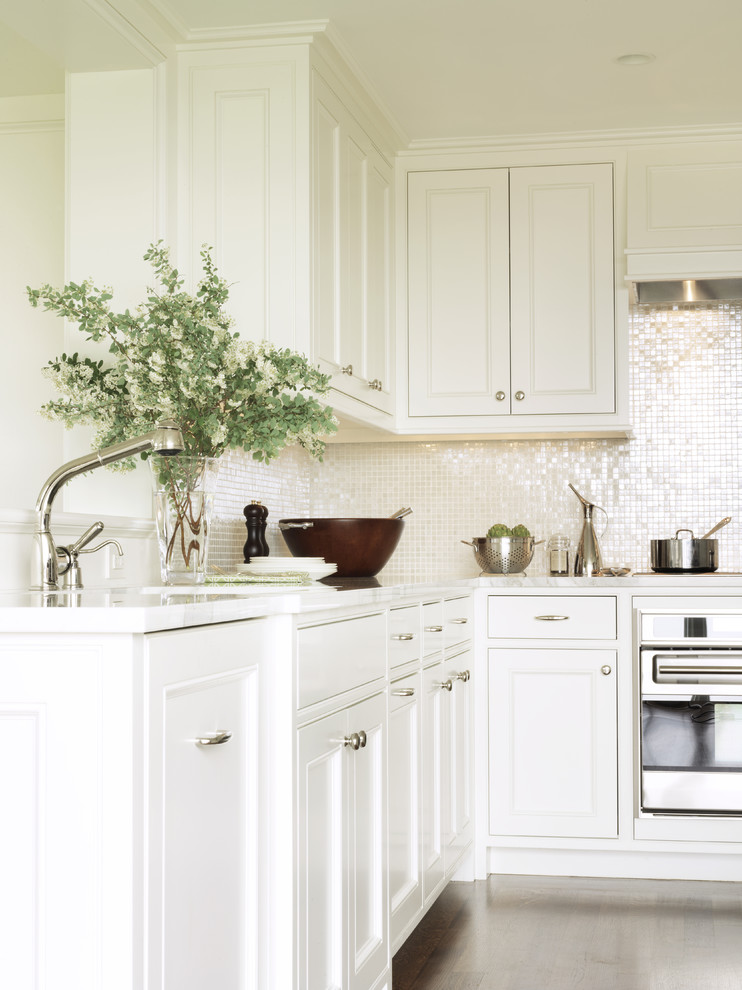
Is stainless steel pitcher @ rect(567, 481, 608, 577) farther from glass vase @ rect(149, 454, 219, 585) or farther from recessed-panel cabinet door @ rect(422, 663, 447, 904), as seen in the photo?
glass vase @ rect(149, 454, 219, 585)

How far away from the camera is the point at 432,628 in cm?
293

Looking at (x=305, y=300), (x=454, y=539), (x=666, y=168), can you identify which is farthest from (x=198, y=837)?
(x=666, y=168)

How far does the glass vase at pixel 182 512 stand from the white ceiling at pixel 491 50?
1187mm

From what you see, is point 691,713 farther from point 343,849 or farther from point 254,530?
point 343,849

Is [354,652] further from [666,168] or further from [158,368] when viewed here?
[666,168]

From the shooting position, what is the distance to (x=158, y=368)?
2.23 m

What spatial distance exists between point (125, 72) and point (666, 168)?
192 cm

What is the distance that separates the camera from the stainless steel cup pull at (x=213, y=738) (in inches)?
55.6

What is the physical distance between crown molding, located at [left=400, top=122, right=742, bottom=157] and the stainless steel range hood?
1.63 ft

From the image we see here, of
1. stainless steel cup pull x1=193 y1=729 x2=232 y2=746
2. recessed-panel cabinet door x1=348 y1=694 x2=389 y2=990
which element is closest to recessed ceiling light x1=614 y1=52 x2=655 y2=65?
recessed-panel cabinet door x1=348 y1=694 x2=389 y2=990

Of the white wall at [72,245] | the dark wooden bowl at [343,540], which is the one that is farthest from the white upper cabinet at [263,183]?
the dark wooden bowl at [343,540]

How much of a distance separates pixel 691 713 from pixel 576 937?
84cm

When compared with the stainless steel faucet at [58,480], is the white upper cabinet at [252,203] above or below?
above

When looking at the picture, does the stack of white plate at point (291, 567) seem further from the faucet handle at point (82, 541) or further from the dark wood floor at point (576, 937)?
the dark wood floor at point (576, 937)
